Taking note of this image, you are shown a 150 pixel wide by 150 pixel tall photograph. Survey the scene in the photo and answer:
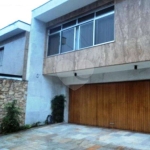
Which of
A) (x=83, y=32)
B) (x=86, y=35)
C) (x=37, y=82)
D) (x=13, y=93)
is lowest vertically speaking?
(x=13, y=93)

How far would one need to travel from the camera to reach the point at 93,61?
7.71 m

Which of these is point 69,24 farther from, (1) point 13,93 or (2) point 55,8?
(1) point 13,93

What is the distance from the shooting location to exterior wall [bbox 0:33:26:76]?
10289 millimetres

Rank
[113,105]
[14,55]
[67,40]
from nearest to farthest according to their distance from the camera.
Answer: [113,105]
[67,40]
[14,55]

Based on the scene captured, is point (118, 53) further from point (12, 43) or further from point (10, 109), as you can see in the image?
point (12, 43)

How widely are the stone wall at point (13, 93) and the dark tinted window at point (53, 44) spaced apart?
2.30m

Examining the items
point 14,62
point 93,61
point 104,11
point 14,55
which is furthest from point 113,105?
point 14,55

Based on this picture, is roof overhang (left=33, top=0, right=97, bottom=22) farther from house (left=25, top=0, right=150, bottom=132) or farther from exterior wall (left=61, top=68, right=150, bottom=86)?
exterior wall (left=61, top=68, right=150, bottom=86)

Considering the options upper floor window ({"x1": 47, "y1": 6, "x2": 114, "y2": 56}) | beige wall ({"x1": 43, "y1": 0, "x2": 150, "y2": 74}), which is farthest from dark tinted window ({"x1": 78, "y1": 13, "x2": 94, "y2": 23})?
beige wall ({"x1": 43, "y1": 0, "x2": 150, "y2": 74})

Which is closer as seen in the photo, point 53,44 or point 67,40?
point 67,40

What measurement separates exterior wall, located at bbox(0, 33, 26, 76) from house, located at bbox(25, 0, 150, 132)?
1.03 m

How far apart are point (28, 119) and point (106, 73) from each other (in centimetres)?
479

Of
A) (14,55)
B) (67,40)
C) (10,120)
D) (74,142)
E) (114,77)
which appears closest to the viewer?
(74,142)

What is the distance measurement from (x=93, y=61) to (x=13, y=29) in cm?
583
